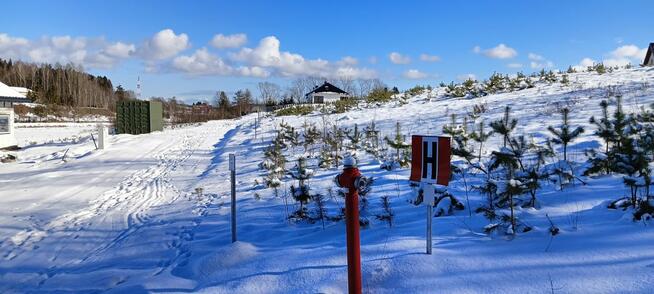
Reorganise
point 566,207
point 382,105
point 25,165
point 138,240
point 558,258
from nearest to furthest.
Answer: point 558,258 < point 566,207 < point 138,240 < point 25,165 < point 382,105

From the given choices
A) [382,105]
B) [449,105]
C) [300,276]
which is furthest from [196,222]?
[382,105]

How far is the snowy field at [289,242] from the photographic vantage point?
325 cm

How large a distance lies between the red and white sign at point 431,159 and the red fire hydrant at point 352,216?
65 cm

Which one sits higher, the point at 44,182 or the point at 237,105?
the point at 237,105

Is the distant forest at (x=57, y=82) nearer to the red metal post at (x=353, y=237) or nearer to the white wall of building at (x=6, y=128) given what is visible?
the white wall of building at (x=6, y=128)

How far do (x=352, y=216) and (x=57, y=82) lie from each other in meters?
89.9

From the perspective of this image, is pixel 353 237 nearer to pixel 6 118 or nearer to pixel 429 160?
pixel 429 160

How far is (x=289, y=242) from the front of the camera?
5.03m

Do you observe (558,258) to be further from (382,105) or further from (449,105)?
(382,105)

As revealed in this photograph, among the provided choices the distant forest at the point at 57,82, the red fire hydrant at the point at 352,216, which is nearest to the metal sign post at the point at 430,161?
the red fire hydrant at the point at 352,216

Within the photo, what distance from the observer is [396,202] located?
6.13 m

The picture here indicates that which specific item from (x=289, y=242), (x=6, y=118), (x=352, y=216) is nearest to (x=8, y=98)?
(x=6, y=118)

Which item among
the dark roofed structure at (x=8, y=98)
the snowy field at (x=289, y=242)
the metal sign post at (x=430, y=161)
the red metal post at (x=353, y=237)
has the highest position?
the dark roofed structure at (x=8, y=98)

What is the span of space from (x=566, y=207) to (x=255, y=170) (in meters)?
7.89
